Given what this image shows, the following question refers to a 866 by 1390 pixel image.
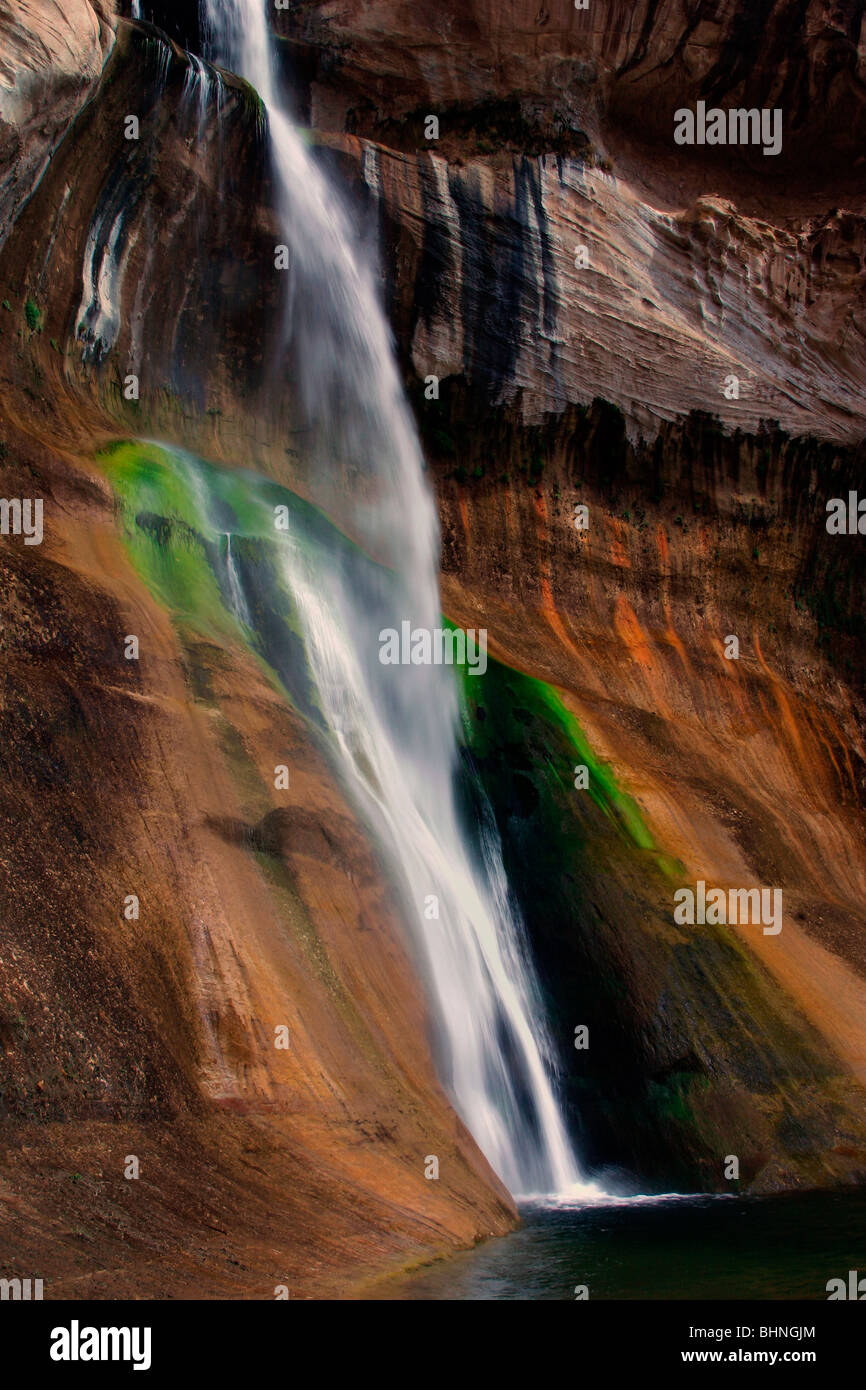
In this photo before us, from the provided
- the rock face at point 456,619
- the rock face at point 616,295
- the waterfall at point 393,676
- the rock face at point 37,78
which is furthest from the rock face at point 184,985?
the rock face at point 616,295

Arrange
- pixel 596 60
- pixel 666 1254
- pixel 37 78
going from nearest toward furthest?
pixel 666 1254 → pixel 37 78 → pixel 596 60

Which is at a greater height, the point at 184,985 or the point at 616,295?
the point at 616,295

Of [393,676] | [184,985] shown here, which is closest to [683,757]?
[393,676]

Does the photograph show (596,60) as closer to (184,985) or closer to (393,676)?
(393,676)

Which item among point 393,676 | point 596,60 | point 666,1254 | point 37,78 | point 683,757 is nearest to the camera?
point 666,1254

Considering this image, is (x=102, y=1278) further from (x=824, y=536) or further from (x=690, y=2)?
(x=690, y=2)

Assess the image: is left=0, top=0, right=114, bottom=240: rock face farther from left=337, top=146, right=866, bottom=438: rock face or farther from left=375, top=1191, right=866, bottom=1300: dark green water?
left=375, top=1191, right=866, bottom=1300: dark green water

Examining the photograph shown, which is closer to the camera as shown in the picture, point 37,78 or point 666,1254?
point 666,1254
